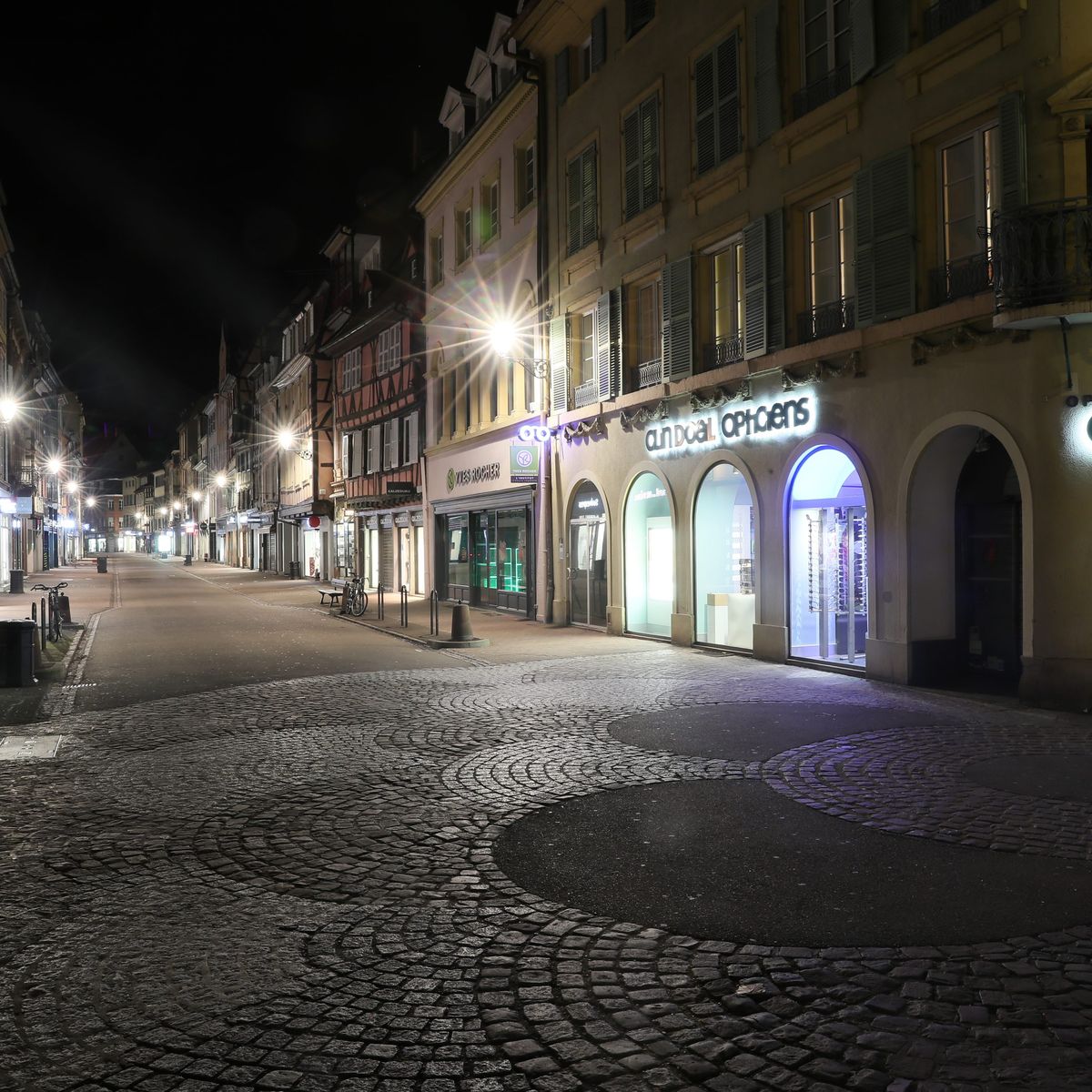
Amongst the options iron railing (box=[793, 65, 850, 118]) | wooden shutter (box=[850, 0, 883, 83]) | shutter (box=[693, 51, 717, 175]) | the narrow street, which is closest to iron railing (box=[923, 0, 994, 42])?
wooden shutter (box=[850, 0, 883, 83])

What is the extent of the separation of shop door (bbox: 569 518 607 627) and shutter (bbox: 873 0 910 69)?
9.76m

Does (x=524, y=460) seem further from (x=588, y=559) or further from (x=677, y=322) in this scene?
(x=677, y=322)

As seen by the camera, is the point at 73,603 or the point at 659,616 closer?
the point at 659,616

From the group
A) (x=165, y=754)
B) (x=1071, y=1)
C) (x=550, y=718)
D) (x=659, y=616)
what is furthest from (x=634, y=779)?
(x=659, y=616)

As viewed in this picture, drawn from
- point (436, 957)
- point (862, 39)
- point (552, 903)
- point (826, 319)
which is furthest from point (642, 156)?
point (436, 957)

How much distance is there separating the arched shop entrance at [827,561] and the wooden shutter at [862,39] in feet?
16.1

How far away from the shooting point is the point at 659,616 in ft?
61.4

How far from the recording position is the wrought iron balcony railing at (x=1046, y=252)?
1017cm

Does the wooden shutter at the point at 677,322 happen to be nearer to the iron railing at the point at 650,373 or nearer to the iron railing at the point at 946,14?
the iron railing at the point at 650,373

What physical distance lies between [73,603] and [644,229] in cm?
2344

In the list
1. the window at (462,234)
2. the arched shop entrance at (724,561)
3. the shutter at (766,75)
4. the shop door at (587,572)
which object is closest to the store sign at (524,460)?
the shop door at (587,572)

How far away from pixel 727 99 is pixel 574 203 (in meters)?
5.64

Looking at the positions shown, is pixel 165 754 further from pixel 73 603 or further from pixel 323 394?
pixel 323 394

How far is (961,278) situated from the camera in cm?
1190
